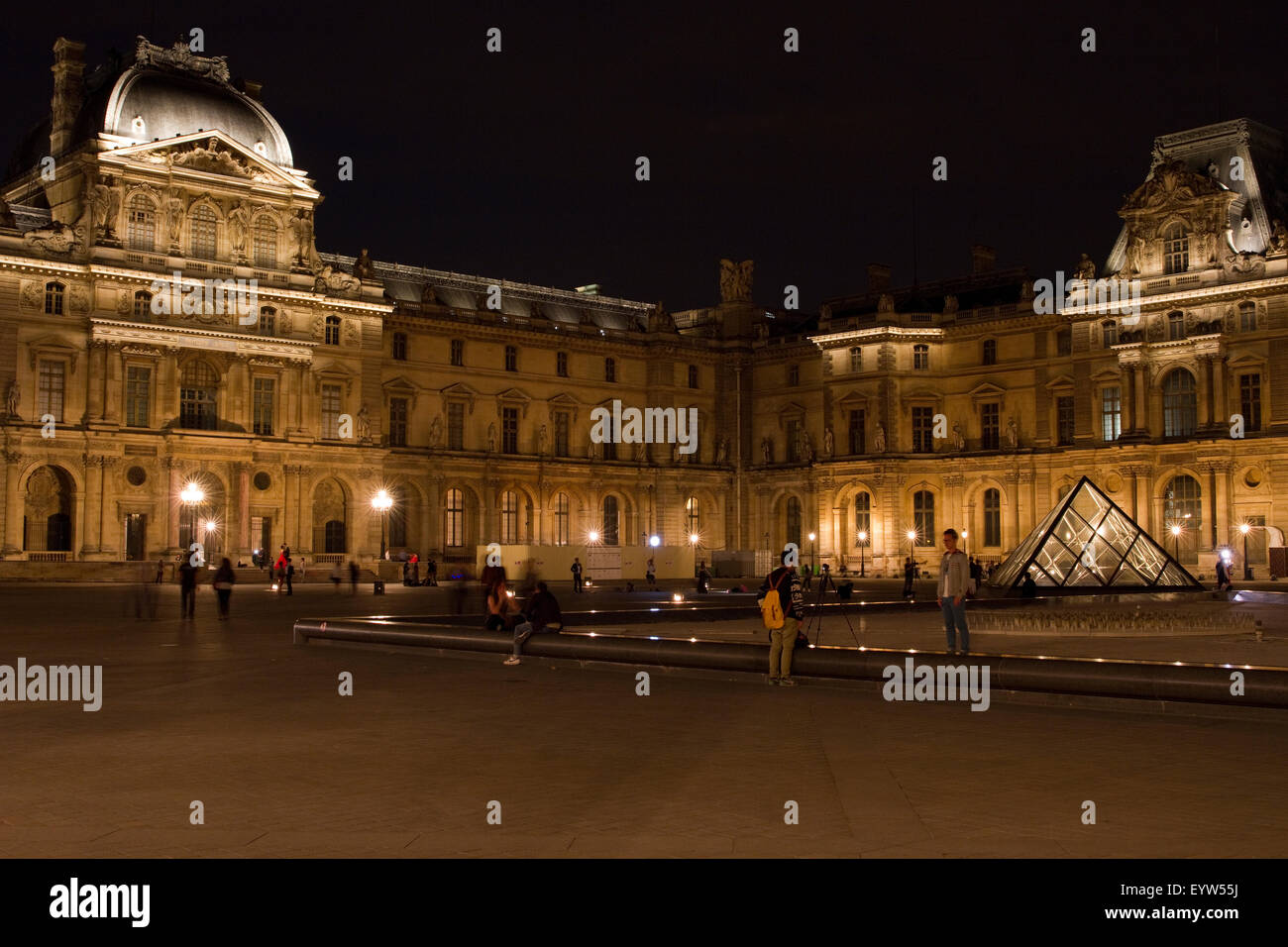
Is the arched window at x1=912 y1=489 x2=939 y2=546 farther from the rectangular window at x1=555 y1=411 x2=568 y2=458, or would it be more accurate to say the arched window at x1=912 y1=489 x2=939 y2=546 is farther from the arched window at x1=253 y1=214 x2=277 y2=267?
the arched window at x1=253 y1=214 x2=277 y2=267

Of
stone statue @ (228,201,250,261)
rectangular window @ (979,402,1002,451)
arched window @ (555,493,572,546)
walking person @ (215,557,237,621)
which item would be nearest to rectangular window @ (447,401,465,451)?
arched window @ (555,493,572,546)

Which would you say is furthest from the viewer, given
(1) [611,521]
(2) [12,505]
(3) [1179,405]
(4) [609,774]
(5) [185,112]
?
(1) [611,521]

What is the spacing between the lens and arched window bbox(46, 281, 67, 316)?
191ft

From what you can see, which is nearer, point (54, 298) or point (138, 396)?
point (54, 298)

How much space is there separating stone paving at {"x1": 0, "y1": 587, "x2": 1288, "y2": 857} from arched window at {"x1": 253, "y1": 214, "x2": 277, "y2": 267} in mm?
48026

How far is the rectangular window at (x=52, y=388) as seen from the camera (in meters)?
58.1

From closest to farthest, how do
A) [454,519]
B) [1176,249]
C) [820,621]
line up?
[820,621] → [1176,249] → [454,519]

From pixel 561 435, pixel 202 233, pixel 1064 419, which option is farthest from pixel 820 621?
pixel 561 435

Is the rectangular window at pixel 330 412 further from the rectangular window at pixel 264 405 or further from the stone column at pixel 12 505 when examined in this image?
the stone column at pixel 12 505

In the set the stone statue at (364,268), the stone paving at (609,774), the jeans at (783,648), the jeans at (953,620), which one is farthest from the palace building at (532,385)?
the stone paving at (609,774)

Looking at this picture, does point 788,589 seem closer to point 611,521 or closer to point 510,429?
point 510,429

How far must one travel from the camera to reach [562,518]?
7750 centimetres

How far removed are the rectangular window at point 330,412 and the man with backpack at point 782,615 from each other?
50716 millimetres

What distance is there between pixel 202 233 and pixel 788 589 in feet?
166
